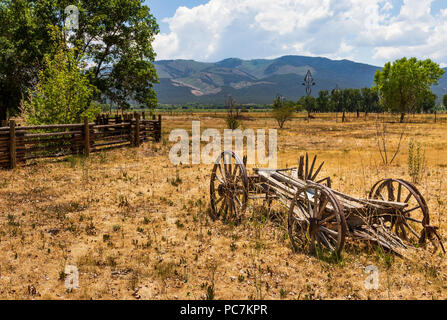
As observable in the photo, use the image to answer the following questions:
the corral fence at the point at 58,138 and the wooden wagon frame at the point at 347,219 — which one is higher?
the corral fence at the point at 58,138

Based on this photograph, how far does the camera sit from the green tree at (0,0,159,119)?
2097 centimetres

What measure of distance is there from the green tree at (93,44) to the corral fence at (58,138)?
15.8 ft

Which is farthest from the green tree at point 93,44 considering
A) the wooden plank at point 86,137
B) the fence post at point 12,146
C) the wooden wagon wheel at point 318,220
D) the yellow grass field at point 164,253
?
the wooden wagon wheel at point 318,220

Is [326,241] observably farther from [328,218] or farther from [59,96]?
[59,96]

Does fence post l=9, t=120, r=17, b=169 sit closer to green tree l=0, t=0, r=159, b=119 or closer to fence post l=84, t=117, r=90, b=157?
fence post l=84, t=117, r=90, b=157

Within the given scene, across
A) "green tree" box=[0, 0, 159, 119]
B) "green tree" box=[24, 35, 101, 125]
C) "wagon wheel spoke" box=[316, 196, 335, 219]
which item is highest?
"green tree" box=[0, 0, 159, 119]

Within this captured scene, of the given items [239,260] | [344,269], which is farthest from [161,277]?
[344,269]

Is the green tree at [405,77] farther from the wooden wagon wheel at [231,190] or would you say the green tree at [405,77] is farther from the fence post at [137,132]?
the wooden wagon wheel at [231,190]

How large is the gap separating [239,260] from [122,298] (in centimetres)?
205

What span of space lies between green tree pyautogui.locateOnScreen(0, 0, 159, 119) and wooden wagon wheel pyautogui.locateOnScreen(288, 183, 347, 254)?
61.6 ft

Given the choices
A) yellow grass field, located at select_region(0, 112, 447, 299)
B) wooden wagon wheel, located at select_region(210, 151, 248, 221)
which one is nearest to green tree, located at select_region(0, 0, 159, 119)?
yellow grass field, located at select_region(0, 112, 447, 299)

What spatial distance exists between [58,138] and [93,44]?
12597 millimetres

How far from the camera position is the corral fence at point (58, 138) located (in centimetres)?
1186

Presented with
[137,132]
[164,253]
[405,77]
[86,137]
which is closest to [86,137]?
[86,137]
